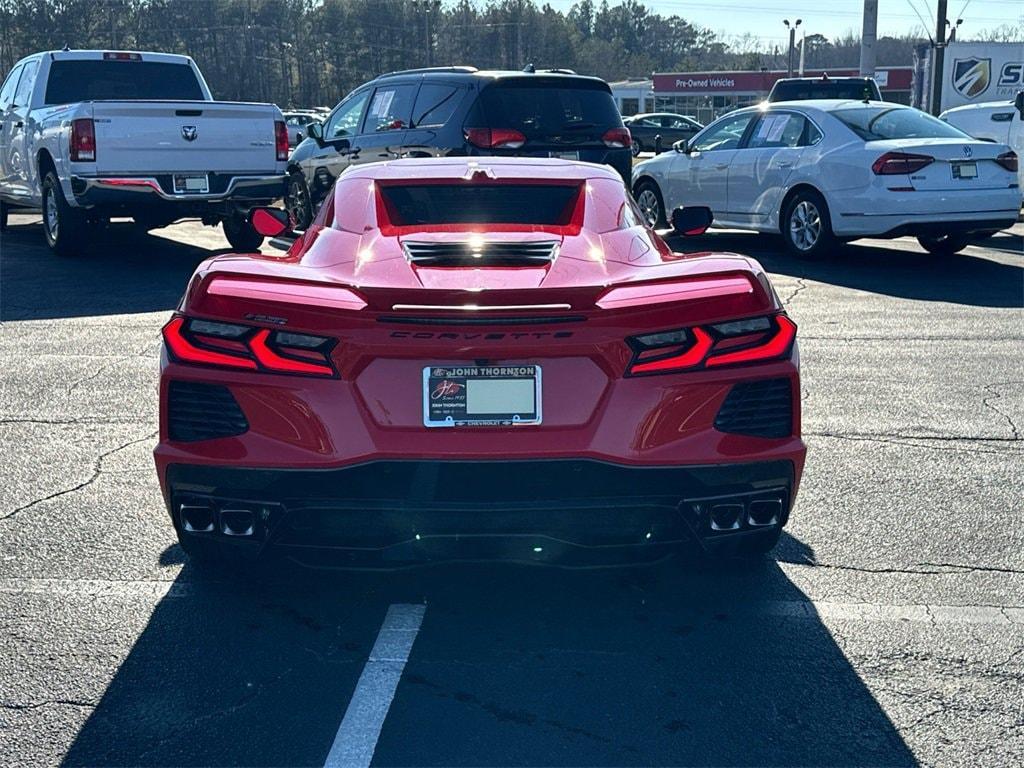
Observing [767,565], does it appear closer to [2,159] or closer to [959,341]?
[959,341]

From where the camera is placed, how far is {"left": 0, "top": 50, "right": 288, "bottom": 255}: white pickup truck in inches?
492

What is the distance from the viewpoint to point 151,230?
17422 millimetres

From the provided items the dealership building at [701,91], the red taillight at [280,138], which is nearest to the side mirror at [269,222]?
the red taillight at [280,138]

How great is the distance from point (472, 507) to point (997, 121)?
1857cm

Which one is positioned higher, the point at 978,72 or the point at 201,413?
the point at 978,72

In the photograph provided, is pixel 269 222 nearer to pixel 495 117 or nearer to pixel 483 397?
pixel 483 397

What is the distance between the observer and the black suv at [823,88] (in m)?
22.8

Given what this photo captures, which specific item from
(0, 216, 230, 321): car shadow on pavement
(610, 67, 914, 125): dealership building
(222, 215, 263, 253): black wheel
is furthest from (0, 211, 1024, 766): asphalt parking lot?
(610, 67, 914, 125): dealership building

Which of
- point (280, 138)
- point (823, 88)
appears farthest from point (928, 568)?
point (823, 88)

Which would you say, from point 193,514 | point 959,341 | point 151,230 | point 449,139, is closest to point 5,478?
point 193,514

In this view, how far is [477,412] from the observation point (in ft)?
12.1

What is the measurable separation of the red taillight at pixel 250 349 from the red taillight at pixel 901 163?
32.1ft

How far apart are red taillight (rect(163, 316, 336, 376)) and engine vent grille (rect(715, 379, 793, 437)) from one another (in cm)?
121

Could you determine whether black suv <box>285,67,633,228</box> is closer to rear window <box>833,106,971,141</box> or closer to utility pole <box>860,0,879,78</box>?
rear window <box>833,106,971,141</box>
